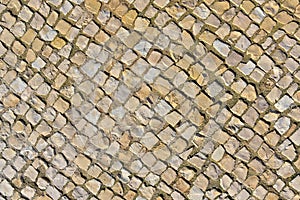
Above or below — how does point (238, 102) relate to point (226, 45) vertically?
below

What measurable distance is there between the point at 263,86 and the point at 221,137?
1.27 ft

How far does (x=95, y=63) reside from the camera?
308 centimetres

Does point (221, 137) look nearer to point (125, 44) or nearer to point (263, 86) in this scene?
point (263, 86)

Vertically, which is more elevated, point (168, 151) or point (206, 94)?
point (206, 94)

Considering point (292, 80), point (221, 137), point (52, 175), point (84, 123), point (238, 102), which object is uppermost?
point (292, 80)

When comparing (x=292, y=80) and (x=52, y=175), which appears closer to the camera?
(x=292, y=80)

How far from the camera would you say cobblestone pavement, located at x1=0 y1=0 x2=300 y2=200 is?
9.74 feet

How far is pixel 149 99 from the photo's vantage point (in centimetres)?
304

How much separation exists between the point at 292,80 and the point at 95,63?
1.17 m

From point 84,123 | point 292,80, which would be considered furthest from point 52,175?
point 292,80

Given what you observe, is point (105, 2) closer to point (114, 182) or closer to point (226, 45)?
point (226, 45)

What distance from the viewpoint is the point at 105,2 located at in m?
3.08

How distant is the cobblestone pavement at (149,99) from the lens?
9.74 ft

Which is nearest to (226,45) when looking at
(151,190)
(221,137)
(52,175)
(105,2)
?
(221,137)
